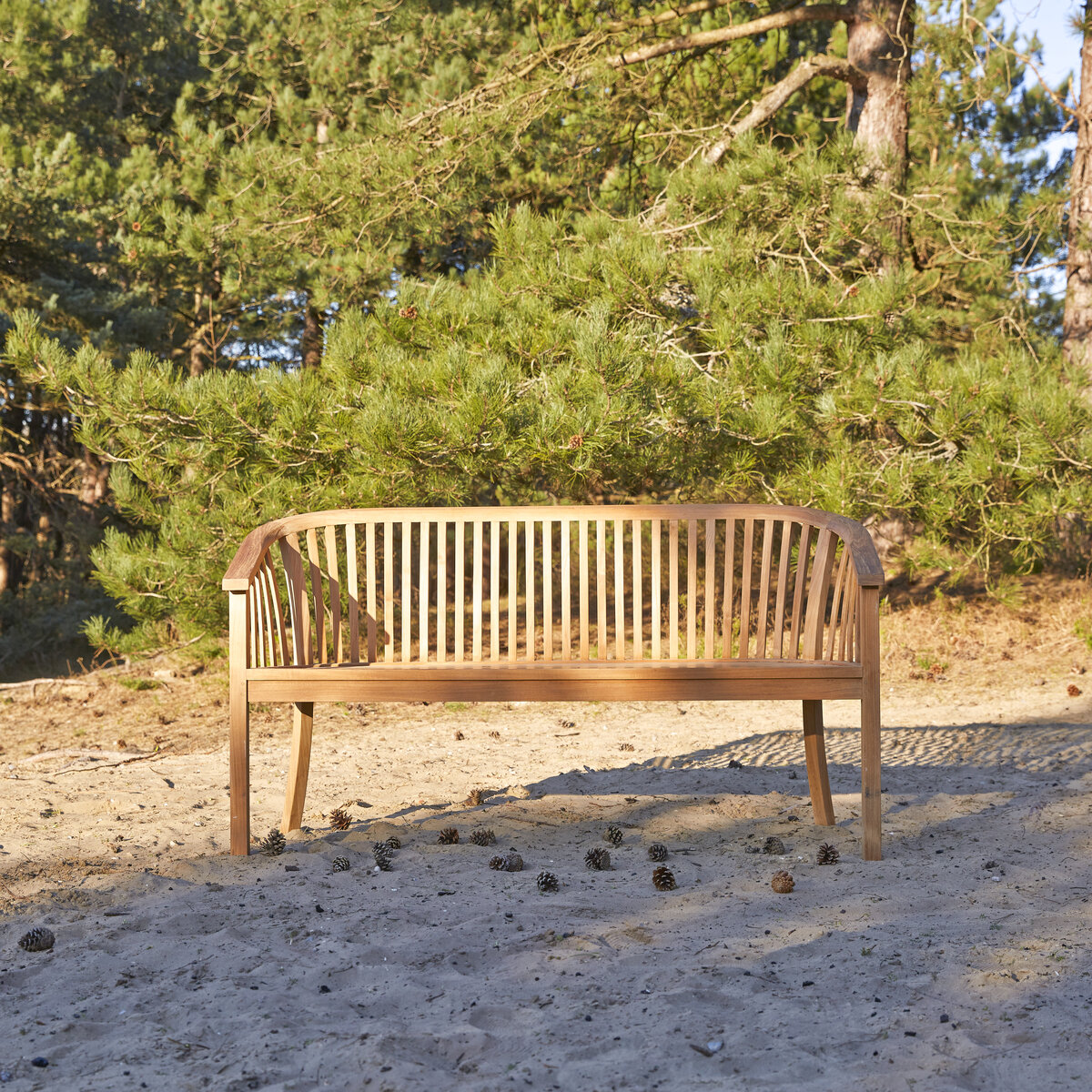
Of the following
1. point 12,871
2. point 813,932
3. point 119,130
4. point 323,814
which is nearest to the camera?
point 813,932

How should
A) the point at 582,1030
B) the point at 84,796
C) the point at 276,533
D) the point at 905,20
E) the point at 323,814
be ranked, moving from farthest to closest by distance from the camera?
1. the point at 905,20
2. the point at 84,796
3. the point at 323,814
4. the point at 276,533
5. the point at 582,1030

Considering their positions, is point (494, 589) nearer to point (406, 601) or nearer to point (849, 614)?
point (406, 601)

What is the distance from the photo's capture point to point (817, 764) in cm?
317

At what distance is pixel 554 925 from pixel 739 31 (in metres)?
6.89

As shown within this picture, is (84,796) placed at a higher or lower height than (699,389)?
lower

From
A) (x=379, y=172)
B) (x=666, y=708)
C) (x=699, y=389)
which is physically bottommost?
(x=666, y=708)

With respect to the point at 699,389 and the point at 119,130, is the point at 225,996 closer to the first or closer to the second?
the point at 699,389

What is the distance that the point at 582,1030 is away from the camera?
1825mm

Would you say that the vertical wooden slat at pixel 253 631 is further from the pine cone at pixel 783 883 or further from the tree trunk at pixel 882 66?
the tree trunk at pixel 882 66

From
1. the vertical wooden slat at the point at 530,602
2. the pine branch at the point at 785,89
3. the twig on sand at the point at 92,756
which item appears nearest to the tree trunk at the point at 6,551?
the twig on sand at the point at 92,756

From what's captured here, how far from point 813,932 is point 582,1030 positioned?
699 millimetres

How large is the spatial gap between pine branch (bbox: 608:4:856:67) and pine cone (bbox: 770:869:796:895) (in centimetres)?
610

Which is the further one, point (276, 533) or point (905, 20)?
point (905, 20)

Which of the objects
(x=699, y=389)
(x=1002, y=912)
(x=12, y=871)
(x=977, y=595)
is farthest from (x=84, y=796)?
(x=977, y=595)
